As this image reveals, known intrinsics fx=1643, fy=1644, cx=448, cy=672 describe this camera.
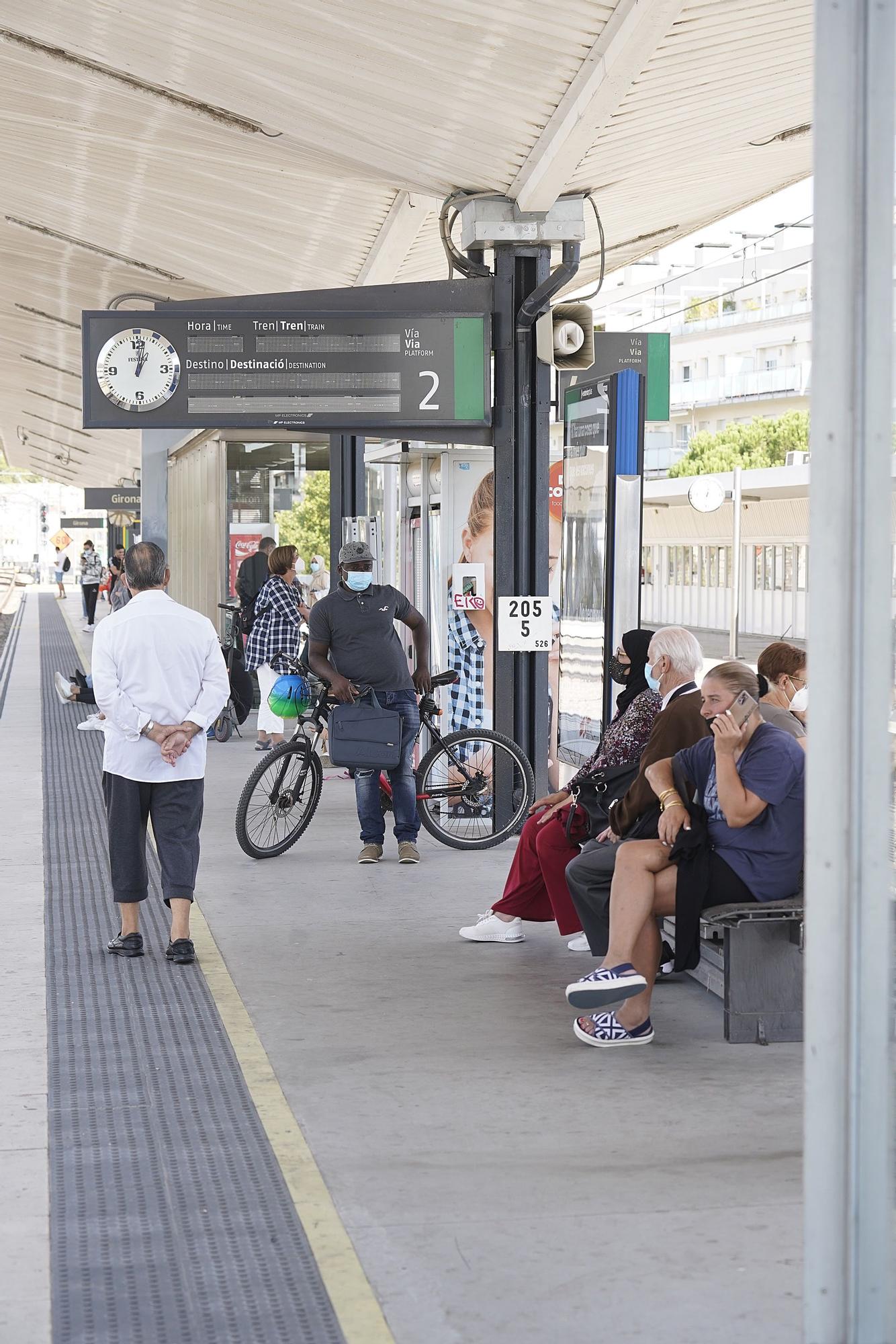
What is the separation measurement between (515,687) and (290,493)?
27.2 ft

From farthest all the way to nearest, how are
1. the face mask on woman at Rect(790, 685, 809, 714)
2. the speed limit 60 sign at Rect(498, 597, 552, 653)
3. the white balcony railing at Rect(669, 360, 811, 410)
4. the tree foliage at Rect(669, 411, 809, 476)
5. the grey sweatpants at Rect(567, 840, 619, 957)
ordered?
the white balcony railing at Rect(669, 360, 811, 410) < the tree foliage at Rect(669, 411, 809, 476) < the speed limit 60 sign at Rect(498, 597, 552, 653) < the face mask on woman at Rect(790, 685, 809, 714) < the grey sweatpants at Rect(567, 840, 619, 957)

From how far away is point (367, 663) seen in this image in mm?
8523

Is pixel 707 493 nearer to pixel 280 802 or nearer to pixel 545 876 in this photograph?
pixel 280 802

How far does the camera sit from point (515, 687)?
912cm

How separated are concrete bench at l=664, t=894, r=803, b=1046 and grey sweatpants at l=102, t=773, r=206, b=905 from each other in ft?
6.94

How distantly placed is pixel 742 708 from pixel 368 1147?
181 cm

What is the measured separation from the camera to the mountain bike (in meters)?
A: 8.62

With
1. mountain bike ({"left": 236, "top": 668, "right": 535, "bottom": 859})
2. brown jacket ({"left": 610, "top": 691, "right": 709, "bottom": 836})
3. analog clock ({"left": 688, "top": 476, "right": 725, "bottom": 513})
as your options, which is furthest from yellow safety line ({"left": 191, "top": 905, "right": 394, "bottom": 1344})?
analog clock ({"left": 688, "top": 476, "right": 725, "bottom": 513})

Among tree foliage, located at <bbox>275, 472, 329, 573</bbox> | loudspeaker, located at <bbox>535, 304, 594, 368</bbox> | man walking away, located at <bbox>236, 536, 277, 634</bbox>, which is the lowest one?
man walking away, located at <bbox>236, 536, 277, 634</bbox>

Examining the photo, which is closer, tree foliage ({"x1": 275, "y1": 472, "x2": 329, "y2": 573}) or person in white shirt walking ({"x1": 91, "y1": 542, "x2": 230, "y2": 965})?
person in white shirt walking ({"x1": 91, "y1": 542, "x2": 230, "y2": 965})

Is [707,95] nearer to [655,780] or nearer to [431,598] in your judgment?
[655,780]

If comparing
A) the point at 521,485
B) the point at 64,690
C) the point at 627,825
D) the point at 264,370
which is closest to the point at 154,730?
the point at 627,825

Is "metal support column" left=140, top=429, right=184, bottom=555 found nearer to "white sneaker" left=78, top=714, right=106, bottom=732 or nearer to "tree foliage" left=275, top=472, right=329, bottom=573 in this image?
"tree foliage" left=275, top=472, right=329, bottom=573

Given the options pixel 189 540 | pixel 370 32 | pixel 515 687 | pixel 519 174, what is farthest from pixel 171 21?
pixel 189 540
